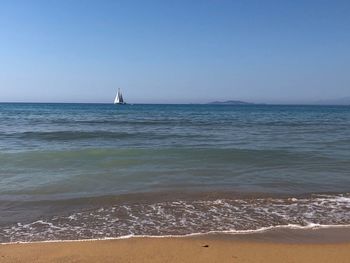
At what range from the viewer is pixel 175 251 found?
5.22 metres

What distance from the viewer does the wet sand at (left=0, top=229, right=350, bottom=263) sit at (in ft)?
16.2

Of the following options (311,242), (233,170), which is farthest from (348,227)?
(233,170)

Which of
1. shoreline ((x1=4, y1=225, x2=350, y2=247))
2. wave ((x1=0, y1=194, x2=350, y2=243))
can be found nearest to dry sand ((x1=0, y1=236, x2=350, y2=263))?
shoreline ((x1=4, y1=225, x2=350, y2=247))

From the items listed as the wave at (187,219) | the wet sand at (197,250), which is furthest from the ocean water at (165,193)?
the wet sand at (197,250)

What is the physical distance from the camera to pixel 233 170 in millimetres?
11727

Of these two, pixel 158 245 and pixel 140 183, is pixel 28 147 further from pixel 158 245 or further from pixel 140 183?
pixel 158 245

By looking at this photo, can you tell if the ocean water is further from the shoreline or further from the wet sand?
the wet sand

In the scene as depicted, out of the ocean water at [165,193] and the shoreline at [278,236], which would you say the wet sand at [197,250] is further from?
the ocean water at [165,193]

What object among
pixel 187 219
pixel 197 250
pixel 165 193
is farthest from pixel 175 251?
pixel 165 193

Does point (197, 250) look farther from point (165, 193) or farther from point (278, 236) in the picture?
point (165, 193)

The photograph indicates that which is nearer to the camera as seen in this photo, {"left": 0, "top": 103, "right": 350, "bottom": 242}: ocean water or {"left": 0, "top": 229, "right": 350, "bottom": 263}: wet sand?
{"left": 0, "top": 229, "right": 350, "bottom": 263}: wet sand

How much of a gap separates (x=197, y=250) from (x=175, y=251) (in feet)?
0.94

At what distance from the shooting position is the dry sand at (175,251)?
4.94m

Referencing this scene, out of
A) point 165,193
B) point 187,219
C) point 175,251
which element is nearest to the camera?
point 175,251
